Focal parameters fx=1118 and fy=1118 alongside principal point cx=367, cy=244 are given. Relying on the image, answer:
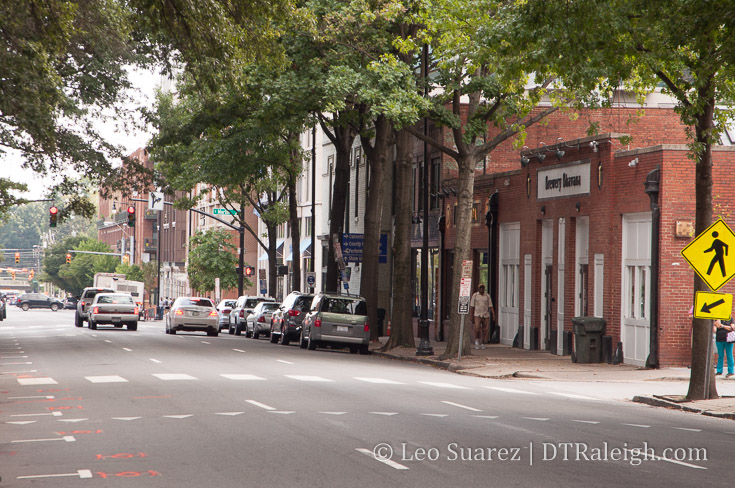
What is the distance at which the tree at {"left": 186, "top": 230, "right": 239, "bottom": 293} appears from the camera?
239ft

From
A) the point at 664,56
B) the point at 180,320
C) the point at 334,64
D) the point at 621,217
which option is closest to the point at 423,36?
the point at 334,64

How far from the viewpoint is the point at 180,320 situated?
4634 cm

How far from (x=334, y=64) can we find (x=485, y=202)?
1033 cm

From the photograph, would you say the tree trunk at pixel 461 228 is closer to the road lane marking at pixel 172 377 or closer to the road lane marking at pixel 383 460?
the road lane marking at pixel 172 377

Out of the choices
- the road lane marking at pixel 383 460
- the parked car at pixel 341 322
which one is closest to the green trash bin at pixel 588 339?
the parked car at pixel 341 322

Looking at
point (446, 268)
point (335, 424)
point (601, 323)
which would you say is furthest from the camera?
point (446, 268)

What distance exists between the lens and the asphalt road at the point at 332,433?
32.4ft

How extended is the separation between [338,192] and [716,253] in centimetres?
2220

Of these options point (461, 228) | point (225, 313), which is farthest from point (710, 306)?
point (225, 313)

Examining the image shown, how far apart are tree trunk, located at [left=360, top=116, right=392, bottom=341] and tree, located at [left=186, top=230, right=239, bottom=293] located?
36.8 m

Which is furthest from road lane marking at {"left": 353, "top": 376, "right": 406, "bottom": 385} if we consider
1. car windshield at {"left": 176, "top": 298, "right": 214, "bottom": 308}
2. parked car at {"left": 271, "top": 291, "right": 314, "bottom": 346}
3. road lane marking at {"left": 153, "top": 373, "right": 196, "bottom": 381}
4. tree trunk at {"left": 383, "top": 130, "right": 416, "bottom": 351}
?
car windshield at {"left": 176, "top": 298, "right": 214, "bottom": 308}

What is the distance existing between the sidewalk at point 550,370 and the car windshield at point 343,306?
5.39 ft

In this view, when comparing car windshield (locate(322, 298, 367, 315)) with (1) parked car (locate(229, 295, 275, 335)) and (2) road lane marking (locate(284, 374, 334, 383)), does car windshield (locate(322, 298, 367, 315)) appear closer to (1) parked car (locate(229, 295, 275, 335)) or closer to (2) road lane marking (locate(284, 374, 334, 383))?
(2) road lane marking (locate(284, 374, 334, 383))

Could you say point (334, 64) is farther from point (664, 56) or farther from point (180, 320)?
point (180, 320)
